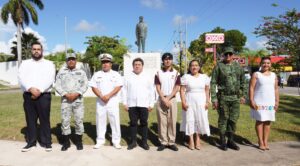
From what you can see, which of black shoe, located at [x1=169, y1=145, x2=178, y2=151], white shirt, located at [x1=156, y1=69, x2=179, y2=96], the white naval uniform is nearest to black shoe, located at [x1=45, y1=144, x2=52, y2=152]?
the white naval uniform

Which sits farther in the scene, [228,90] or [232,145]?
[232,145]

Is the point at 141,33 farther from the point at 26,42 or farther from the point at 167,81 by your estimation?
the point at 26,42

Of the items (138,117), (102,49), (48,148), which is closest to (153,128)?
(138,117)

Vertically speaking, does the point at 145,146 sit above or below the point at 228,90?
below

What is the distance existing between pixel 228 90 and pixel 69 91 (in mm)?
2878

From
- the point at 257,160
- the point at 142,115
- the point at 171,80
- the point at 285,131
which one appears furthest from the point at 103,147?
the point at 285,131

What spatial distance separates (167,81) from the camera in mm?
5031

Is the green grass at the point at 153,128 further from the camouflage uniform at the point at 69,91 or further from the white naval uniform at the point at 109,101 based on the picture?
the camouflage uniform at the point at 69,91

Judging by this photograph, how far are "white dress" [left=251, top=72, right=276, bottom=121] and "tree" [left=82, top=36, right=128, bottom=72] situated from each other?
67.5 feet

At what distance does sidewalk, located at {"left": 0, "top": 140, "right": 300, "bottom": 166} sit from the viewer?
4.39 m

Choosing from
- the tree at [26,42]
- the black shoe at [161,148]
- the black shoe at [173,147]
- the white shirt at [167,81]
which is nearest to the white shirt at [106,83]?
the white shirt at [167,81]

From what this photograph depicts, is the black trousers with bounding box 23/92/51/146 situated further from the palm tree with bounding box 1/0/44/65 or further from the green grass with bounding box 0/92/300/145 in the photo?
the palm tree with bounding box 1/0/44/65

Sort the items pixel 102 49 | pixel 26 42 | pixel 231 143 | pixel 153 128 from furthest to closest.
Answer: pixel 26 42 < pixel 102 49 < pixel 153 128 < pixel 231 143

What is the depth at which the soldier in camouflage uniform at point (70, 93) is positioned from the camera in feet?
16.5
